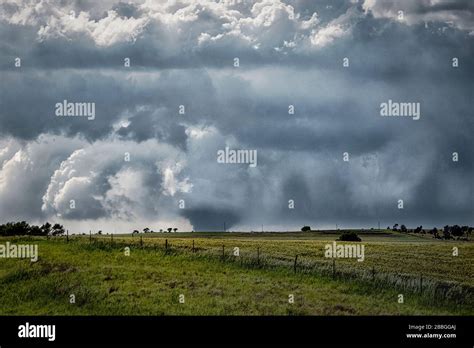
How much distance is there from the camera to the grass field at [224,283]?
45.8 meters

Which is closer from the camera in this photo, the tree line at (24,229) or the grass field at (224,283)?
the grass field at (224,283)

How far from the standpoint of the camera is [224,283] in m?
53.5

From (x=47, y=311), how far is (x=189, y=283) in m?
11.1

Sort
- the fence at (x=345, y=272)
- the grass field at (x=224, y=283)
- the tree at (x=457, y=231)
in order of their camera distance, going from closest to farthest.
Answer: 1. the grass field at (x=224, y=283)
2. the fence at (x=345, y=272)
3. the tree at (x=457, y=231)

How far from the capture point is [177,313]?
45062 mm

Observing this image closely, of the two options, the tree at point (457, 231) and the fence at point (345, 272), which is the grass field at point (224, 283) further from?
the tree at point (457, 231)

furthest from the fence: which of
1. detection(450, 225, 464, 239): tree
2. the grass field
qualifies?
detection(450, 225, 464, 239): tree

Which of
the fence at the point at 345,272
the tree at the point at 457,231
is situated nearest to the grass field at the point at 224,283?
the fence at the point at 345,272

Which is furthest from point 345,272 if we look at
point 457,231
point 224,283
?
point 457,231

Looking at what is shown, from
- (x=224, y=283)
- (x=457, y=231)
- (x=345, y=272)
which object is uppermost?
(x=457, y=231)

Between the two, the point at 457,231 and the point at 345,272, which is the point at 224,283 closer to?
the point at 345,272

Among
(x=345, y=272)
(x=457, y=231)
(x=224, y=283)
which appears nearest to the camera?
(x=224, y=283)
